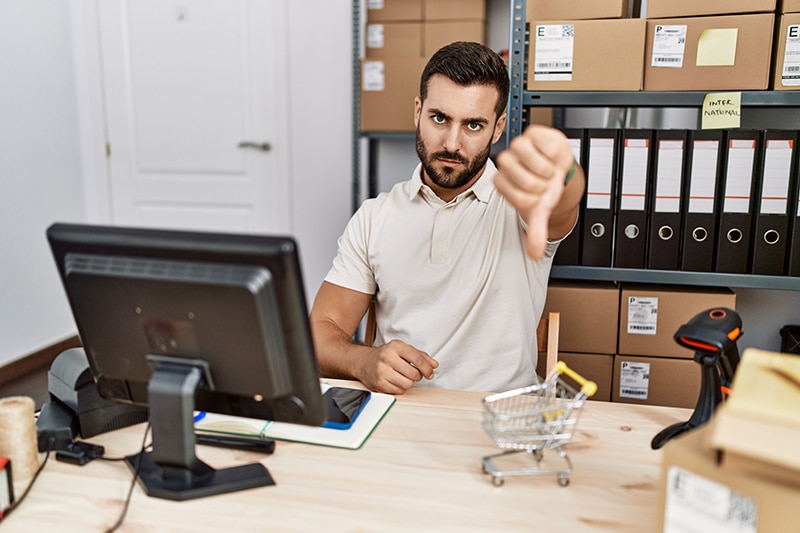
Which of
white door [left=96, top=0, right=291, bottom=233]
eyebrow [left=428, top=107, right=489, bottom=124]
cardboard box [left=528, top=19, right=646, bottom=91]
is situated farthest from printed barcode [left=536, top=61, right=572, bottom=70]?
white door [left=96, top=0, right=291, bottom=233]

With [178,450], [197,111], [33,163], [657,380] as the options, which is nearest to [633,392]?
[657,380]

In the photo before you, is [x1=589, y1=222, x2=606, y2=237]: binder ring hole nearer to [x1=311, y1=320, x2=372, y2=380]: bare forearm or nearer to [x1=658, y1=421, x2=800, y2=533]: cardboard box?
[x1=311, y1=320, x2=372, y2=380]: bare forearm

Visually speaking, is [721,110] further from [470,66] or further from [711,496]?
[711,496]

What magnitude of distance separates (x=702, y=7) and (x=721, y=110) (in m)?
0.27

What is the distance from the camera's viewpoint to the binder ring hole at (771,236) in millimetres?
1795

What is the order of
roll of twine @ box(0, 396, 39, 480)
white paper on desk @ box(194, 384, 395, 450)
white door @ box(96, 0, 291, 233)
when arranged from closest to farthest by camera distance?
roll of twine @ box(0, 396, 39, 480) < white paper on desk @ box(194, 384, 395, 450) < white door @ box(96, 0, 291, 233)

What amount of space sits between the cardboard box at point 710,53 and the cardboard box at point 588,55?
5cm

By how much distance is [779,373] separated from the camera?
0.73 meters

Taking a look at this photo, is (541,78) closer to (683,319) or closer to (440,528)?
(683,319)

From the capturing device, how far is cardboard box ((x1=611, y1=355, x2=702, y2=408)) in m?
1.88

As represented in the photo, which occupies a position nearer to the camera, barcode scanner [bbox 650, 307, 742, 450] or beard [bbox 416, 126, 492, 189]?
barcode scanner [bbox 650, 307, 742, 450]

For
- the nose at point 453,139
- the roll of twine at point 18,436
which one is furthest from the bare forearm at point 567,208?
the roll of twine at point 18,436

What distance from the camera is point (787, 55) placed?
1.73m

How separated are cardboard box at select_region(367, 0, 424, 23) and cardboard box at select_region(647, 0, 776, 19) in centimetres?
93
